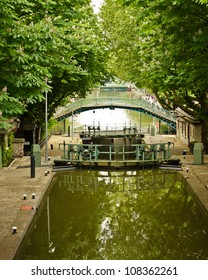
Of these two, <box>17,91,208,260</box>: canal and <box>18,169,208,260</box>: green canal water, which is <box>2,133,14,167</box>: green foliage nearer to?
<box>18,169,208,260</box>: green canal water

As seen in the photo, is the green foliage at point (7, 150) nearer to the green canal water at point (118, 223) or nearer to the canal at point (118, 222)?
the green canal water at point (118, 223)

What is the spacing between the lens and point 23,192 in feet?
71.5

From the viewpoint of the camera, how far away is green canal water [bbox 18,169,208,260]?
1415cm

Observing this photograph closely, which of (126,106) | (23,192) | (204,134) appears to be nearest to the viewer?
(23,192)

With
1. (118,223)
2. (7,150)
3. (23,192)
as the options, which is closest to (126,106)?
(7,150)

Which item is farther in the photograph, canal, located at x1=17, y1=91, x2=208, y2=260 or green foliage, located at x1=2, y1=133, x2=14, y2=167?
green foliage, located at x1=2, y1=133, x2=14, y2=167

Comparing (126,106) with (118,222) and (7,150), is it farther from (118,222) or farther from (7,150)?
(118,222)

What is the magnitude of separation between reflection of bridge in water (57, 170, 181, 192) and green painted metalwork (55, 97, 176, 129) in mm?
26457

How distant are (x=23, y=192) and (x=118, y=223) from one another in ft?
20.5

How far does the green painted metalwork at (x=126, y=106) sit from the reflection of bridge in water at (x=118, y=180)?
2646cm

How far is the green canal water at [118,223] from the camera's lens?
46.4ft

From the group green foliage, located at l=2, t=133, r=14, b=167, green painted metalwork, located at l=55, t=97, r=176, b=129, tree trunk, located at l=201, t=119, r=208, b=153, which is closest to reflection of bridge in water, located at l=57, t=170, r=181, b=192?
green foliage, located at l=2, t=133, r=14, b=167

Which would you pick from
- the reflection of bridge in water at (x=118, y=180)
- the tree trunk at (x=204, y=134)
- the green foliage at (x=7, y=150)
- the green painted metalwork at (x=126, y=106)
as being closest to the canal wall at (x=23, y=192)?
the green foliage at (x=7, y=150)
